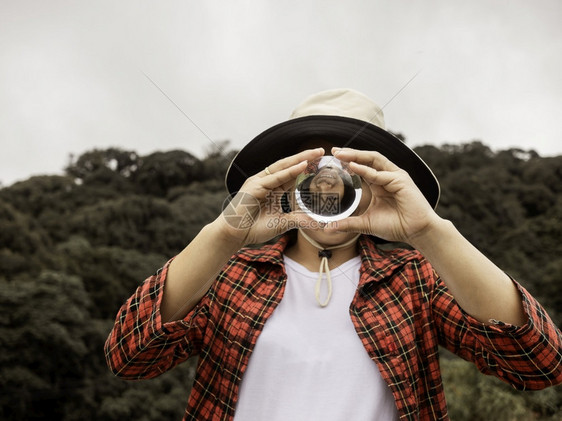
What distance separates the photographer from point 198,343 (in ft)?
6.06

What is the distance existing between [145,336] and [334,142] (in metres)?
0.94

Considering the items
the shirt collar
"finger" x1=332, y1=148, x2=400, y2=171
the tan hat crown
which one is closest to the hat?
the tan hat crown

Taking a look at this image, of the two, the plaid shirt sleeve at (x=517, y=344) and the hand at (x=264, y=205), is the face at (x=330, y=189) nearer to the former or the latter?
the hand at (x=264, y=205)

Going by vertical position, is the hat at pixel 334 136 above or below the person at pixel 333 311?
above

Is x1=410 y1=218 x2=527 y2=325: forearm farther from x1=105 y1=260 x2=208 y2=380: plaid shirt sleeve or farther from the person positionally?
x1=105 y1=260 x2=208 y2=380: plaid shirt sleeve

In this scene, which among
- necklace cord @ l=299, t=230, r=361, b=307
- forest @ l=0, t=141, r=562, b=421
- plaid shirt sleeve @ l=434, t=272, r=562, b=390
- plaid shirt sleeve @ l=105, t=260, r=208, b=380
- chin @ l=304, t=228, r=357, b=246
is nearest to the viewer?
plaid shirt sleeve @ l=434, t=272, r=562, b=390

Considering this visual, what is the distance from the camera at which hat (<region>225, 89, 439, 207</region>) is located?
181cm

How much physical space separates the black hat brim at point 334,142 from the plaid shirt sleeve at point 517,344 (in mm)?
470

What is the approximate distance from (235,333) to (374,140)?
837mm

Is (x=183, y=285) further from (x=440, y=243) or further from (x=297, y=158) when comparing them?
(x=440, y=243)

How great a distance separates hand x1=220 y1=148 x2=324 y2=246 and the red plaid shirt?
0.19 meters

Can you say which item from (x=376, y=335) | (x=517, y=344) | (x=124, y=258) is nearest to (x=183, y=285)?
(x=376, y=335)

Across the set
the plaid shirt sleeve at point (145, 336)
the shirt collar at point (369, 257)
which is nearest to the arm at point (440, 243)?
the shirt collar at point (369, 257)

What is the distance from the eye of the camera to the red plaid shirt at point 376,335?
1.56 meters
